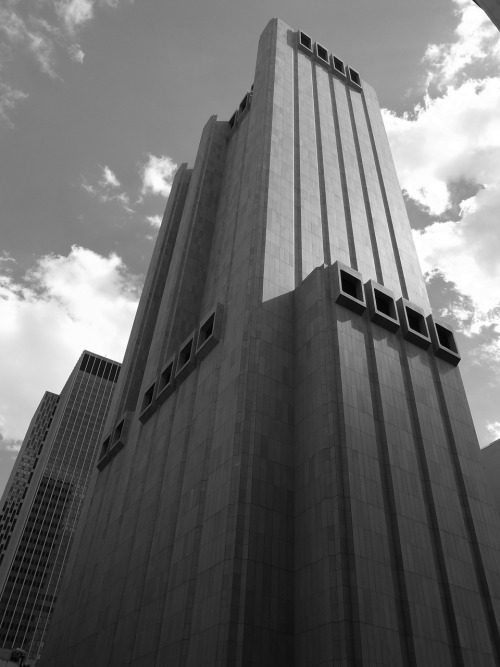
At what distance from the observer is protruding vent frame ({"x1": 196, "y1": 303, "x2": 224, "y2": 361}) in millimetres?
53344

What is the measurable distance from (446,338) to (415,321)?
400cm

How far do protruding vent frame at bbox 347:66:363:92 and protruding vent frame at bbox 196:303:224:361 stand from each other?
187ft

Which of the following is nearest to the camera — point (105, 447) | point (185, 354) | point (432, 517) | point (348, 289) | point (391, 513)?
point (391, 513)

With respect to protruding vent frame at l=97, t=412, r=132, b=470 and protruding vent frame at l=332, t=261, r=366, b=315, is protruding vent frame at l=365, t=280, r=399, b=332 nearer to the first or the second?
protruding vent frame at l=332, t=261, r=366, b=315

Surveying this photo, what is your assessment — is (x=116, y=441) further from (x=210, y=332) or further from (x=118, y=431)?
(x=210, y=332)

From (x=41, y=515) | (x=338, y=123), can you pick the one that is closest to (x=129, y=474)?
(x=338, y=123)

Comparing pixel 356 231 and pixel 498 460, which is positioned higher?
pixel 356 231

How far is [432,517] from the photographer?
136 ft

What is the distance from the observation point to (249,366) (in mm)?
45656

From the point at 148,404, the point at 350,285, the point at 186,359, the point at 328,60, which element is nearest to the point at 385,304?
the point at 350,285

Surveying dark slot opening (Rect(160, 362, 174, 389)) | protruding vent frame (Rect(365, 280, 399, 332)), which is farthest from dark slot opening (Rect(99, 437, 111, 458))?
protruding vent frame (Rect(365, 280, 399, 332))

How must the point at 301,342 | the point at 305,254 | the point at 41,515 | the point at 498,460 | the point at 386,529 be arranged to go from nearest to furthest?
the point at 386,529 < the point at 301,342 < the point at 305,254 < the point at 498,460 < the point at 41,515

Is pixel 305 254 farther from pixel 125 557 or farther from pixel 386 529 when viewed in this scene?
pixel 125 557

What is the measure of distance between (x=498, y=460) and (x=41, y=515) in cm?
17180
